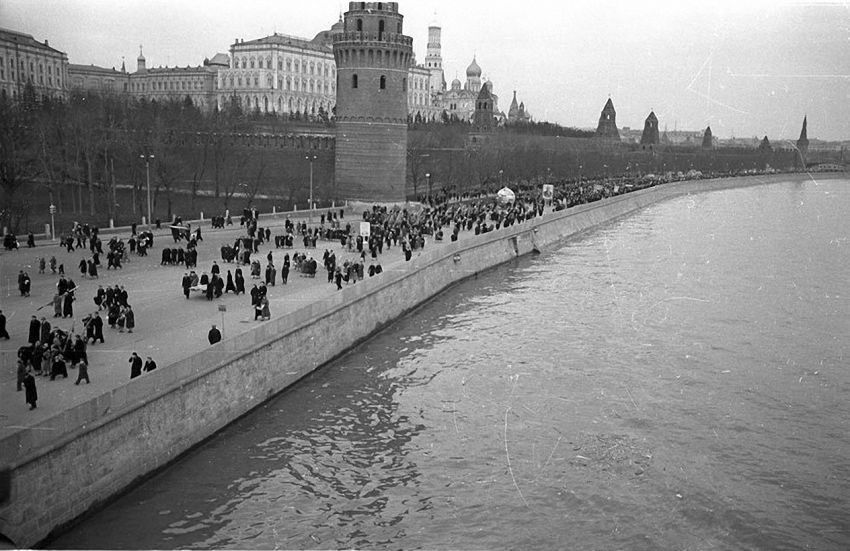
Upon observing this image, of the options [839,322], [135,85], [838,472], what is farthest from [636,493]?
[135,85]

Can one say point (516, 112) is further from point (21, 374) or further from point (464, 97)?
point (21, 374)

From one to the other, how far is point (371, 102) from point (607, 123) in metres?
60.6

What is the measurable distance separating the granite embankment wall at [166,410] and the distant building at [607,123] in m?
74.4

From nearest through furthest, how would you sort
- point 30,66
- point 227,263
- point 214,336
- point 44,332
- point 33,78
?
point 44,332, point 214,336, point 227,263, point 30,66, point 33,78

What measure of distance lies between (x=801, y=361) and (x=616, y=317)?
162 inches

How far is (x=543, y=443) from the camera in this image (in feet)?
37.0

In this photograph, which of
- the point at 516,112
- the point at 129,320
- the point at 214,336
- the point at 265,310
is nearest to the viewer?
the point at 214,336

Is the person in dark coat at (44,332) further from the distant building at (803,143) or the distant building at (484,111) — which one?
the distant building at (803,143)

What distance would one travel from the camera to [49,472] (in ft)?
26.5

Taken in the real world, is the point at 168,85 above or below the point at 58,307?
above

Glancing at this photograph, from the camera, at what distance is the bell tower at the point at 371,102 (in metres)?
33.1

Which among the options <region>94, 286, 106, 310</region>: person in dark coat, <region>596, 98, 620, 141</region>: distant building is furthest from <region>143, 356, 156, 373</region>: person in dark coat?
<region>596, 98, 620, 141</region>: distant building

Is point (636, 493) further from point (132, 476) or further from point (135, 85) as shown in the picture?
point (135, 85)

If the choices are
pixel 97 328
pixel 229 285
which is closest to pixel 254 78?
pixel 229 285
